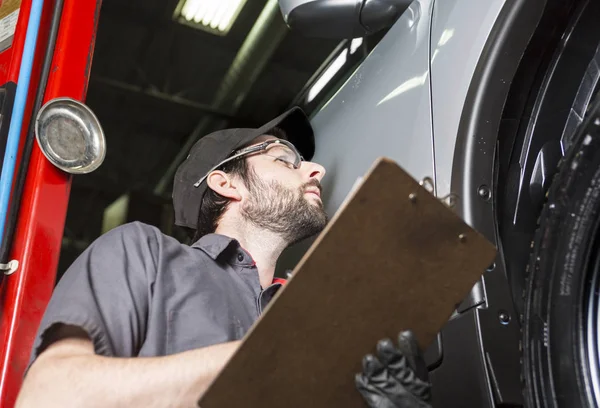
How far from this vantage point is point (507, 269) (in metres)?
1.16

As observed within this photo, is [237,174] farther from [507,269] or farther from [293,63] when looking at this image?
[507,269]

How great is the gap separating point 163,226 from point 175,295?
1.98 metres

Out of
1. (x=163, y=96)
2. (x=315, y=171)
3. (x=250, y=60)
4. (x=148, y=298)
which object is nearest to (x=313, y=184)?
(x=315, y=171)

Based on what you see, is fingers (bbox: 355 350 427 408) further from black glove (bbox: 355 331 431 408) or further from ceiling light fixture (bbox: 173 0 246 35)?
ceiling light fixture (bbox: 173 0 246 35)

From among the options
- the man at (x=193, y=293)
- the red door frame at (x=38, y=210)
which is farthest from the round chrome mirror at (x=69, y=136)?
the man at (x=193, y=293)

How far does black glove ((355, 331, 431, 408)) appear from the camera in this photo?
947 mm

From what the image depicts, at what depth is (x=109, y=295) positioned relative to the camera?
47.9 inches

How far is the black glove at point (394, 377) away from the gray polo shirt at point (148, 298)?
42cm

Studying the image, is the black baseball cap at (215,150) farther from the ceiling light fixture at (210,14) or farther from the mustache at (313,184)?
the ceiling light fixture at (210,14)

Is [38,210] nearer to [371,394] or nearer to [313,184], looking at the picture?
[313,184]

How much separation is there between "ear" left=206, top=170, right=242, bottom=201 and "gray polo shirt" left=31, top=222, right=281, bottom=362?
1.49ft

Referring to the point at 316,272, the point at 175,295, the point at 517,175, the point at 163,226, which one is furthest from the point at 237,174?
the point at 163,226

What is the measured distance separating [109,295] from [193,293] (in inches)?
7.3

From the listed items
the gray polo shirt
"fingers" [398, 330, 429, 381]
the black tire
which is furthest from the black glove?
the gray polo shirt
